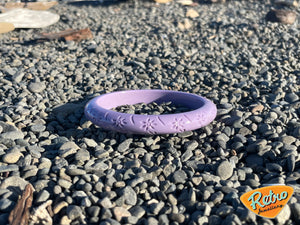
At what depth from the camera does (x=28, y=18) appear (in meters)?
8.22

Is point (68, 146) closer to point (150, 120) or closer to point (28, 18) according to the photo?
point (150, 120)

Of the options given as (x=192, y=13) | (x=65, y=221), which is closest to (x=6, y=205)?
(x=65, y=221)

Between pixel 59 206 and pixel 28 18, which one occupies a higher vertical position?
pixel 28 18

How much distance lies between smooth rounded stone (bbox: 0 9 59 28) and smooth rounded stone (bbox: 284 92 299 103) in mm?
5781

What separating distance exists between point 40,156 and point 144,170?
3.49ft

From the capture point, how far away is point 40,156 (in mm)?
3480

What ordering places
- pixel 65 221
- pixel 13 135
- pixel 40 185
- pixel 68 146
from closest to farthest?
pixel 65 221
pixel 40 185
pixel 68 146
pixel 13 135

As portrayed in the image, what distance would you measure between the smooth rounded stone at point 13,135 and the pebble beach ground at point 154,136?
1 cm

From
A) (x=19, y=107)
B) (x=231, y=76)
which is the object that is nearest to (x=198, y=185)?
(x=19, y=107)

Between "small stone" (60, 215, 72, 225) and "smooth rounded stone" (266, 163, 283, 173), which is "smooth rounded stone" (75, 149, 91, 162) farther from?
"smooth rounded stone" (266, 163, 283, 173)

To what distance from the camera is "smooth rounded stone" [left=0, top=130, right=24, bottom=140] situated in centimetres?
376

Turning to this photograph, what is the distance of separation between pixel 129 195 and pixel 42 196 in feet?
2.21

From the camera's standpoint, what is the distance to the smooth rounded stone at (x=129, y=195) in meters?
2.80

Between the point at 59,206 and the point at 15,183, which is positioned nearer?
the point at 59,206
